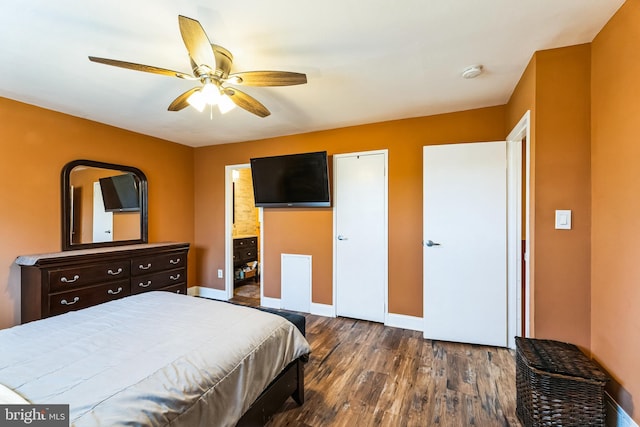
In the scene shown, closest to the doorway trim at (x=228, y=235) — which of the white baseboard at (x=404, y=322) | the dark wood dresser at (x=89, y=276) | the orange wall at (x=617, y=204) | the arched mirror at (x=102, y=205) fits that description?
the dark wood dresser at (x=89, y=276)

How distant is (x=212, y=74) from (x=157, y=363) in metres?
1.57

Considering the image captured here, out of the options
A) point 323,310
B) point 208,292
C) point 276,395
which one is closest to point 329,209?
point 323,310

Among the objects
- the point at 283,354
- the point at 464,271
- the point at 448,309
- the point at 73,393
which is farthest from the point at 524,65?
the point at 73,393

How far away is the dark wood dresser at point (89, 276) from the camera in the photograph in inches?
95.0

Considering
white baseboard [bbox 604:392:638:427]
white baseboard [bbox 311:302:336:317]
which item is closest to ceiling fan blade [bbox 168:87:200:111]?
white baseboard [bbox 311:302:336:317]

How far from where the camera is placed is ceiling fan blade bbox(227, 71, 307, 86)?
1642mm

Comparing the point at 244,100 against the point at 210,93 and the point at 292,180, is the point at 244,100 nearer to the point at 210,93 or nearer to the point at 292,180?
the point at 210,93

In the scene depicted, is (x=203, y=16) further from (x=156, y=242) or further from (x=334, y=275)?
(x=156, y=242)

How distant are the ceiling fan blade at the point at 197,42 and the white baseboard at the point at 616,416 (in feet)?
9.41

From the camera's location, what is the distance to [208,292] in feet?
14.0

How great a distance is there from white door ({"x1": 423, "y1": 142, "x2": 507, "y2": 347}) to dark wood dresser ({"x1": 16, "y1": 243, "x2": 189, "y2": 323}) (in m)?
3.08

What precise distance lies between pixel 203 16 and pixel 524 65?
219 cm

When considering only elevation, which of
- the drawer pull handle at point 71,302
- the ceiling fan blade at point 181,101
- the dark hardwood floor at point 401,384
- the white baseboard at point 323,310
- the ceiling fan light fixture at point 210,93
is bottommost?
the dark hardwood floor at point 401,384

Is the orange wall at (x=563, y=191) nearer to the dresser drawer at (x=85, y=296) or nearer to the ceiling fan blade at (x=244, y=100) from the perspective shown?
the ceiling fan blade at (x=244, y=100)
